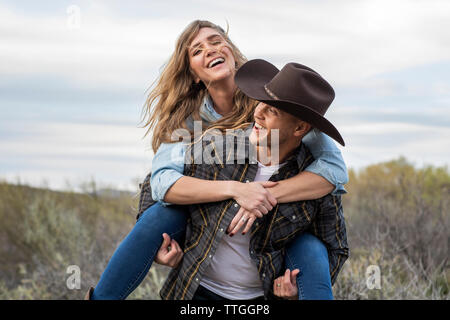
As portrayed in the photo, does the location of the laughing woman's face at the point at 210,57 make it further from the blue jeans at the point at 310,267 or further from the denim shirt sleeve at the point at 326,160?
the blue jeans at the point at 310,267

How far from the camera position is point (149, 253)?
2918 mm

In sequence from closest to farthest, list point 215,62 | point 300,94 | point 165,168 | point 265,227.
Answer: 1. point 300,94
2. point 265,227
3. point 165,168
4. point 215,62

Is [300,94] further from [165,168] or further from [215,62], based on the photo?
[165,168]

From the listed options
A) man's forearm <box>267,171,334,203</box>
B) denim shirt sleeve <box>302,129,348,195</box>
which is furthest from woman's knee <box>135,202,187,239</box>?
denim shirt sleeve <box>302,129,348,195</box>

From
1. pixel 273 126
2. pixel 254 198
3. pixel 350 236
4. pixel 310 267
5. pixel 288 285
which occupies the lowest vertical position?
pixel 350 236

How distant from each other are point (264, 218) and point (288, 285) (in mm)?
363

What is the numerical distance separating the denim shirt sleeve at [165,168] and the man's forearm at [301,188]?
1.72ft

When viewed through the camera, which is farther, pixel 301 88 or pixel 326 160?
pixel 326 160

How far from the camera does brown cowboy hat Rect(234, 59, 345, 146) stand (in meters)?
2.72

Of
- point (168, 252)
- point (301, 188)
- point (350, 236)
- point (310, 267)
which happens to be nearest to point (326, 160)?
point (301, 188)

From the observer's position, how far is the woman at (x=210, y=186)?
2.79 m
